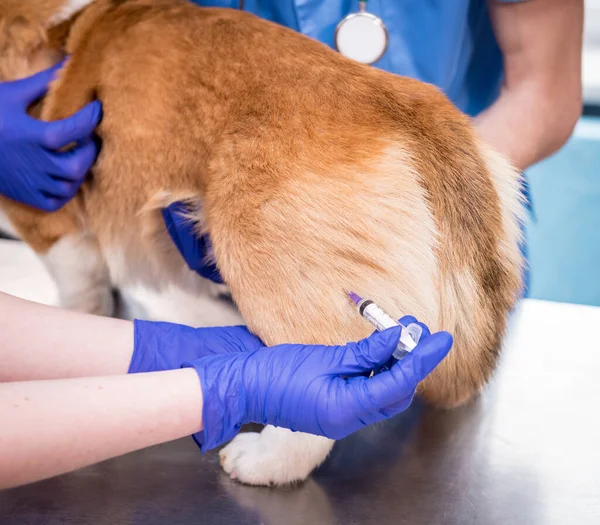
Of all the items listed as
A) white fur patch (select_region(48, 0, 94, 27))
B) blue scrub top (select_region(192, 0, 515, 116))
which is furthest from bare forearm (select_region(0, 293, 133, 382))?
blue scrub top (select_region(192, 0, 515, 116))

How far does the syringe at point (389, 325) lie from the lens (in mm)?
777

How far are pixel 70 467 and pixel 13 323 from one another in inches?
10.6

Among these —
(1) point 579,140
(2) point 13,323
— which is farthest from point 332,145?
(1) point 579,140

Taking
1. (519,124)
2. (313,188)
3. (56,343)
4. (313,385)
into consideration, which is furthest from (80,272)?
(519,124)

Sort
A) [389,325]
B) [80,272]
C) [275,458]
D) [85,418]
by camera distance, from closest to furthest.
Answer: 1. [85,418]
2. [389,325]
3. [275,458]
4. [80,272]

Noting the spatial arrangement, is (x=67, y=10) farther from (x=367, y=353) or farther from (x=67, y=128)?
(x=367, y=353)

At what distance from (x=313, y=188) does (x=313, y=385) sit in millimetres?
295

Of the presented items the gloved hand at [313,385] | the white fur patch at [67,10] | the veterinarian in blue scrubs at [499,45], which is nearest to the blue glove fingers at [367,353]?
the gloved hand at [313,385]

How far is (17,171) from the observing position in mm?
1182

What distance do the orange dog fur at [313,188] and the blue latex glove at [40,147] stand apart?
0.06 metres

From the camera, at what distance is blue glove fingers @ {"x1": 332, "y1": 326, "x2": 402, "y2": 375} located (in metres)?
0.74

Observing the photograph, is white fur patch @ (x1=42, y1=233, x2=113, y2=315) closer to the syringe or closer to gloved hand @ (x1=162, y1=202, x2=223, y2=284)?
gloved hand @ (x1=162, y1=202, x2=223, y2=284)

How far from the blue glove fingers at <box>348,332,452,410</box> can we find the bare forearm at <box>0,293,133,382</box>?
381mm

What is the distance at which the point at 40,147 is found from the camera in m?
1.14
